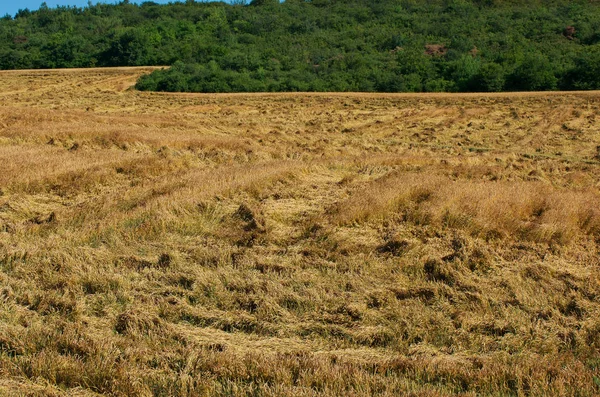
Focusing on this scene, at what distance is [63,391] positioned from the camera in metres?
4.05

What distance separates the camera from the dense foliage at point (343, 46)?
46.3 meters

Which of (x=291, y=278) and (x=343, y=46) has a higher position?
(x=343, y=46)

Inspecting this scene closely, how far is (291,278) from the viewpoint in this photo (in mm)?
6086

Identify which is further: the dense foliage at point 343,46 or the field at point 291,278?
the dense foliage at point 343,46

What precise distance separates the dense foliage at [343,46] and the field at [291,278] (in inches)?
1361

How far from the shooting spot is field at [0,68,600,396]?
13.9 feet

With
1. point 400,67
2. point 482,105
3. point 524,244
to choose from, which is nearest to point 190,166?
point 524,244

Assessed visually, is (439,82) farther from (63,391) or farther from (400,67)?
(63,391)

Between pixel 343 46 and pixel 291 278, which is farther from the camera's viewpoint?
A: pixel 343 46

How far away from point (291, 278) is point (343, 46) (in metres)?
61.6

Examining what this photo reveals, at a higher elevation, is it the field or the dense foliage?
the dense foliage

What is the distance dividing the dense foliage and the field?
3456 centimetres

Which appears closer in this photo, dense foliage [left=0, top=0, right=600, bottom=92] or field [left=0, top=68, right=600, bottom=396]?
field [left=0, top=68, right=600, bottom=396]

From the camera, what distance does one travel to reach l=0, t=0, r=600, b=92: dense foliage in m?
46.3
